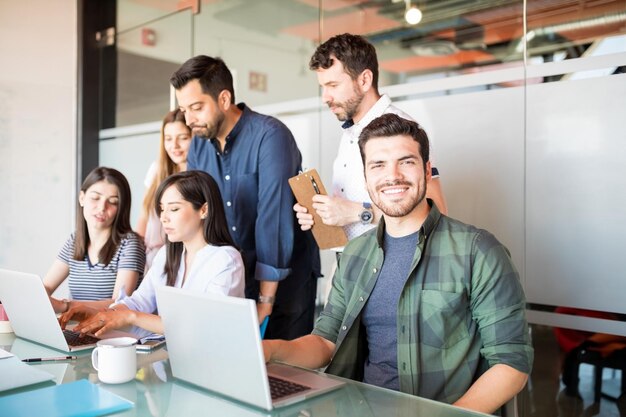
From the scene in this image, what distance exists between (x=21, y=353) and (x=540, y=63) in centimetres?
210

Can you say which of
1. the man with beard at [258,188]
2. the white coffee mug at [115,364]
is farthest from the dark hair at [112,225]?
the white coffee mug at [115,364]

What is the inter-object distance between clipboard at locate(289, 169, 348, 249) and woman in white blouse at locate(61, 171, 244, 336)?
275 millimetres

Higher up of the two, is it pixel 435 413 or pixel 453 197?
pixel 453 197

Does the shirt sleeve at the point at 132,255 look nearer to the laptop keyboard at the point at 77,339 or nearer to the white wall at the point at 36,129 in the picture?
the laptop keyboard at the point at 77,339

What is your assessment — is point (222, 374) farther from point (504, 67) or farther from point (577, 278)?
point (504, 67)

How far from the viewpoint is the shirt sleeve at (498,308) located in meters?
1.42

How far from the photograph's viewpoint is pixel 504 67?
2607 mm

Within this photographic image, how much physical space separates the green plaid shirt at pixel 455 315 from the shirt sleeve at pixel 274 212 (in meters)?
0.69

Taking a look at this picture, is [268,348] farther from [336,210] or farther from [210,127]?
[210,127]

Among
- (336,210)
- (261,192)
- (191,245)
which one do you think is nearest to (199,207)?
(191,245)

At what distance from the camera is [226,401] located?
3.94ft

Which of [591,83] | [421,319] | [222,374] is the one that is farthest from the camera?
[591,83]

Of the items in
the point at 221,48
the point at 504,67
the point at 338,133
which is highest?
the point at 221,48

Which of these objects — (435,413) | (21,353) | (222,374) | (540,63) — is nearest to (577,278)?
(540,63)
